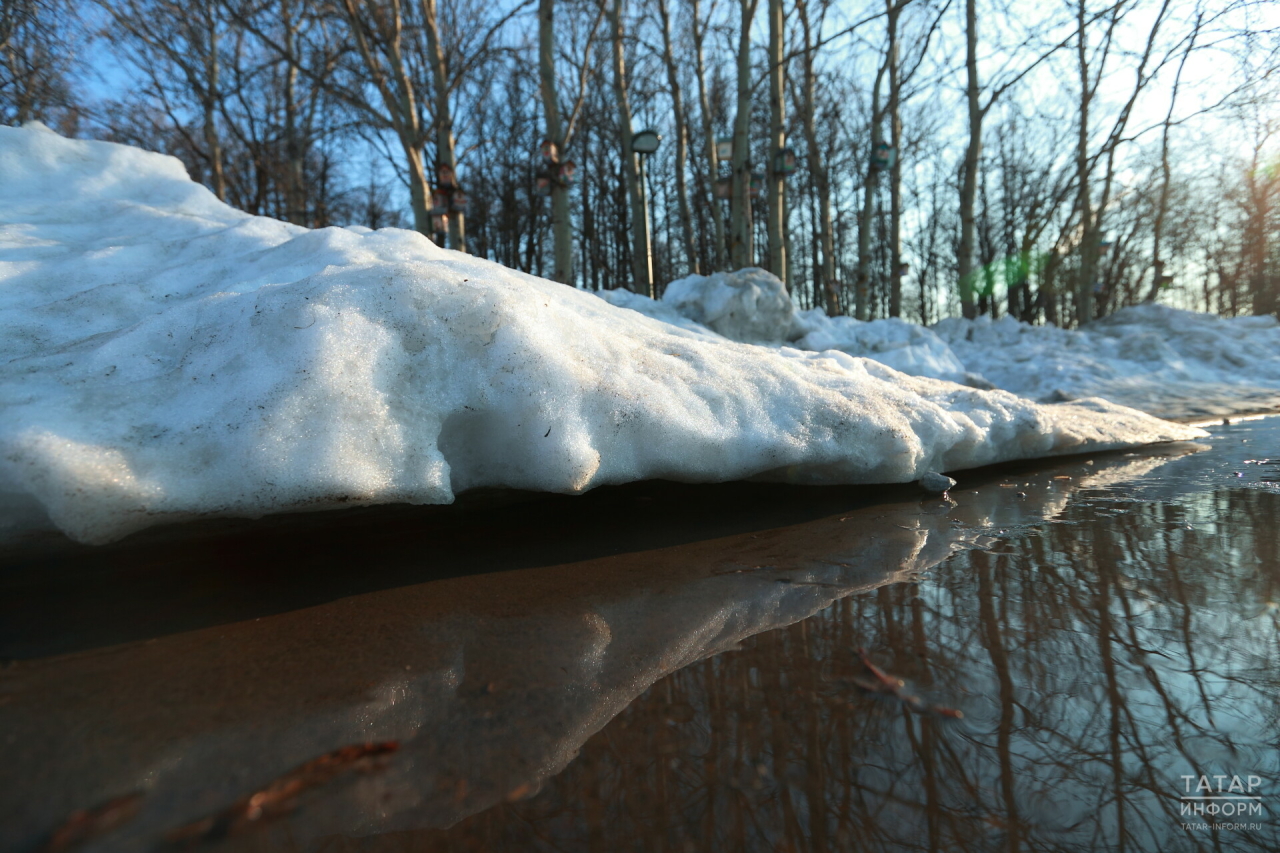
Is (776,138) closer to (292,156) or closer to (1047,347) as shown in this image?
(1047,347)

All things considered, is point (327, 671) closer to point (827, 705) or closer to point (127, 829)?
point (127, 829)

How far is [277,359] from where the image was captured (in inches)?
53.6

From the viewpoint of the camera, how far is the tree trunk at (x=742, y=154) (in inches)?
273

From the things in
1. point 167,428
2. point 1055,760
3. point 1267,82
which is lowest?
point 1055,760

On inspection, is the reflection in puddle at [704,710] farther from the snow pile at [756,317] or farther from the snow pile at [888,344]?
the snow pile at [888,344]

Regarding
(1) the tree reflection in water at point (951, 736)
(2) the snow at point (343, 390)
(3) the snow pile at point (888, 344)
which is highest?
(3) the snow pile at point (888, 344)

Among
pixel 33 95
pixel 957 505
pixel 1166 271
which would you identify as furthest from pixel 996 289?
pixel 33 95

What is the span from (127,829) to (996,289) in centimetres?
1878

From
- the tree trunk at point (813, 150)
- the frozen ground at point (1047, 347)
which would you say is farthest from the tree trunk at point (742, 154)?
the tree trunk at point (813, 150)

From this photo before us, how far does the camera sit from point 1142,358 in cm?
710

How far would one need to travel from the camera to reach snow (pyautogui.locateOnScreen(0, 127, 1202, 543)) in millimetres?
1209

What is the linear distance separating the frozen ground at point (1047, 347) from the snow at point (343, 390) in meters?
3.37

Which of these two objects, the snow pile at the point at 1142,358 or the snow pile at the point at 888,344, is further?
the snow pile at the point at 888,344

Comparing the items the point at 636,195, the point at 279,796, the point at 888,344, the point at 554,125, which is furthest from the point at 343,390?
the point at 636,195
